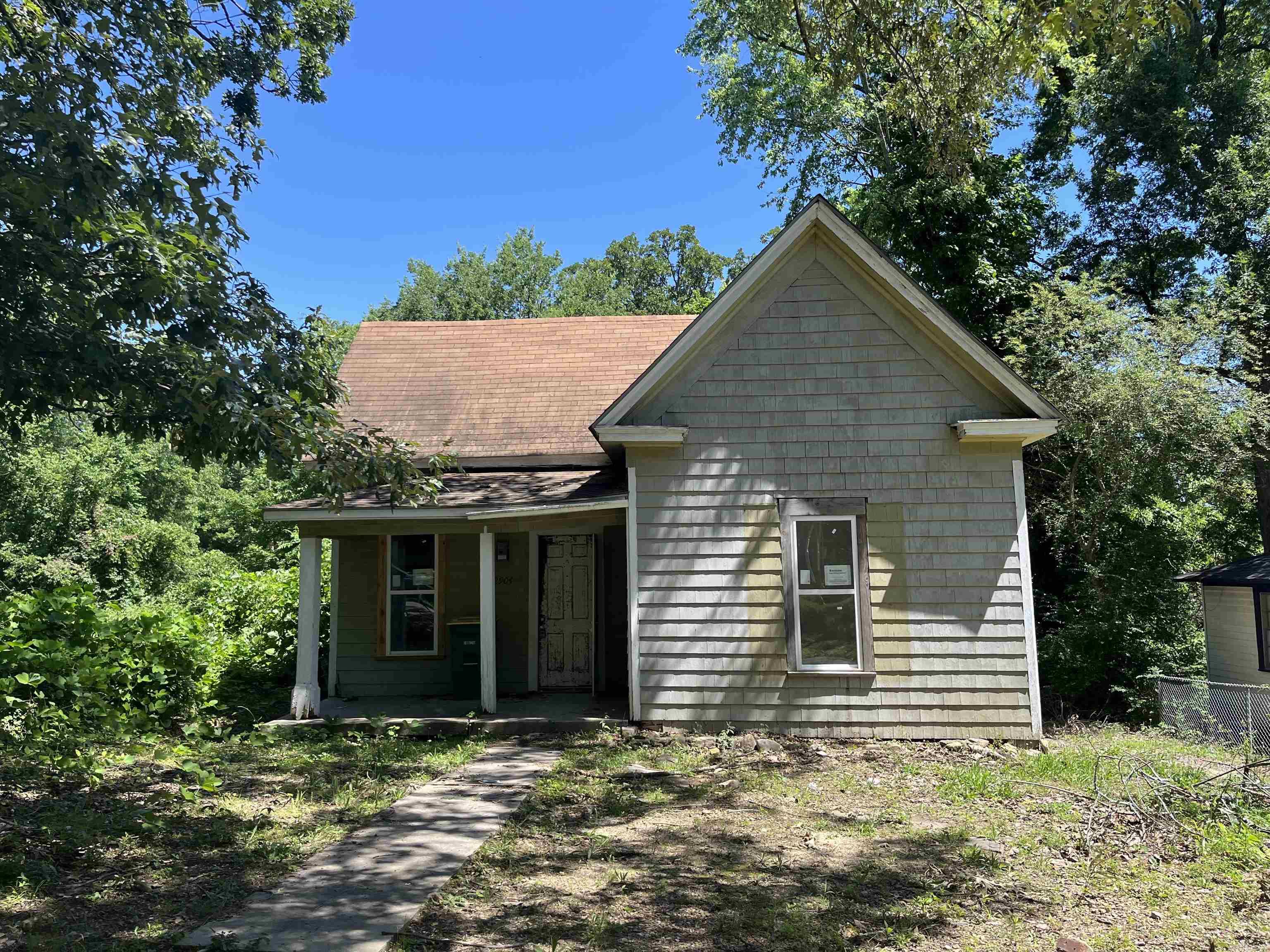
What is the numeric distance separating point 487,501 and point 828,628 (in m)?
4.16

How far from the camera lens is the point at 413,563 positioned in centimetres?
1198

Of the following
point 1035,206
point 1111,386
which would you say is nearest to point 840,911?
point 1111,386

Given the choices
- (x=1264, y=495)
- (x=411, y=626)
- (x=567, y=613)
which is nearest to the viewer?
(x=411, y=626)

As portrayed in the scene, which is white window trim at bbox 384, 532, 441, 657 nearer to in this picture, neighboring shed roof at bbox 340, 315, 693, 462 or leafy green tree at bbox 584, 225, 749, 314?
neighboring shed roof at bbox 340, 315, 693, 462

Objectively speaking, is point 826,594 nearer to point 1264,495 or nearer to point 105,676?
point 105,676

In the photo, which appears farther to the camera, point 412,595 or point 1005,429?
point 412,595

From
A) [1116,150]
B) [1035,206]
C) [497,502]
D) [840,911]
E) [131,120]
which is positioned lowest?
[840,911]

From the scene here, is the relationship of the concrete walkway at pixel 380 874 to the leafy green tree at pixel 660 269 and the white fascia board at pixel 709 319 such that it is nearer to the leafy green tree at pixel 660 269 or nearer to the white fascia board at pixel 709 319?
the white fascia board at pixel 709 319

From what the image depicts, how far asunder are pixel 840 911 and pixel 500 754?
4736mm

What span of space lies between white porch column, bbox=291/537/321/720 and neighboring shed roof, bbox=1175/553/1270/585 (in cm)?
1278

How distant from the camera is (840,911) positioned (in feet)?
15.2

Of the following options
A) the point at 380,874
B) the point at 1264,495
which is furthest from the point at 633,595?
the point at 1264,495

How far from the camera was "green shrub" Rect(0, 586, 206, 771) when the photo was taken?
7438 millimetres

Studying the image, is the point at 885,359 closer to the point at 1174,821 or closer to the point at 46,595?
the point at 1174,821
